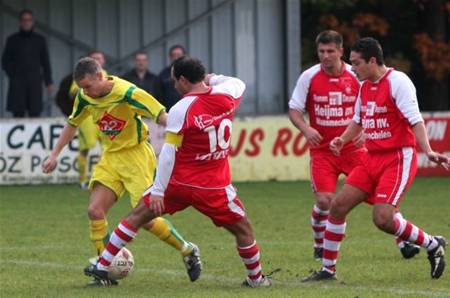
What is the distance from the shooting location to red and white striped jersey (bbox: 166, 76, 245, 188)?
10367mm

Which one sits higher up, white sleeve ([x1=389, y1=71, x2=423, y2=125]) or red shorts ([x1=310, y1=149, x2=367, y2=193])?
white sleeve ([x1=389, y1=71, x2=423, y2=125])

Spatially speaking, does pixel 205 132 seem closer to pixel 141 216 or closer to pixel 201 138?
pixel 201 138

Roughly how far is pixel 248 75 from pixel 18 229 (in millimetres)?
10388

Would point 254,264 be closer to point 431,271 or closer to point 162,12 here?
point 431,271

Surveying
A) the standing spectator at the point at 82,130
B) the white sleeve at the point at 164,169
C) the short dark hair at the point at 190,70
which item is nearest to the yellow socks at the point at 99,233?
the white sleeve at the point at 164,169

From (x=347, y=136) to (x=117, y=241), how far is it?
214 centimetres

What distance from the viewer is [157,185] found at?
34.5 ft

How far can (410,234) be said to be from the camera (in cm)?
1108

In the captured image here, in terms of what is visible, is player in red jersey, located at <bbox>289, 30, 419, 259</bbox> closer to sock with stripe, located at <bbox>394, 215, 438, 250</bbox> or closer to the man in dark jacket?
sock with stripe, located at <bbox>394, 215, 438, 250</bbox>

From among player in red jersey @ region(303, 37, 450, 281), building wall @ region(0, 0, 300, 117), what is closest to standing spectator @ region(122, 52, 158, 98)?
building wall @ region(0, 0, 300, 117)

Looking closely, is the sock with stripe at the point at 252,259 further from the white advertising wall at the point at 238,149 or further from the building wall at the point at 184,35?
the building wall at the point at 184,35

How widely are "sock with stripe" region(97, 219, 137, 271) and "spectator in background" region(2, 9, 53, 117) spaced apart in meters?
11.6

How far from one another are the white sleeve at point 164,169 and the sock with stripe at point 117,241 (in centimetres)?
44

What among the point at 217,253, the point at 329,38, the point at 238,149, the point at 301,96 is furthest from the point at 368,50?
the point at 238,149
